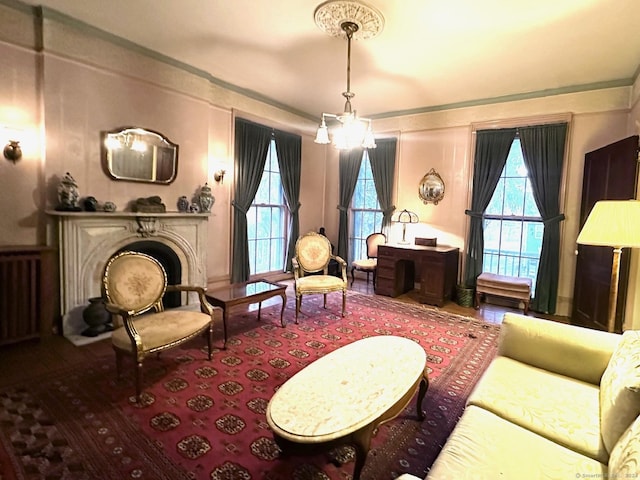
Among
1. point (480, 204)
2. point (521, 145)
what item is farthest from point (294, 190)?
point (521, 145)

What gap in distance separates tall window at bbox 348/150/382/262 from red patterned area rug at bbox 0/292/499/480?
3077 mm

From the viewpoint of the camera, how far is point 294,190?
5.88m

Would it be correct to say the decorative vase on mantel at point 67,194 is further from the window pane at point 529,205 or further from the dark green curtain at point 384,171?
the window pane at point 529,205

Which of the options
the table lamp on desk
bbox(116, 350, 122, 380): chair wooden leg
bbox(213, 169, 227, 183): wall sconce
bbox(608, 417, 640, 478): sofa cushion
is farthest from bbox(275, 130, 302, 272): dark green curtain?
bbox(608, 417, 640, 478): sofa cushion

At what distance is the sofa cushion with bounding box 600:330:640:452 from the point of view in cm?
121

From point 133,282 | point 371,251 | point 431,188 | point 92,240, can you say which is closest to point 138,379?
point 133,282

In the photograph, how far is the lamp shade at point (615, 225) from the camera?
1841 millimetres

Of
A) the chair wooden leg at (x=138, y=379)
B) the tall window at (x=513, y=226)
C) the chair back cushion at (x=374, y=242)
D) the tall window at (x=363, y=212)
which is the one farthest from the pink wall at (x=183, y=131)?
the chair wooden leg at (x=138, y=379)

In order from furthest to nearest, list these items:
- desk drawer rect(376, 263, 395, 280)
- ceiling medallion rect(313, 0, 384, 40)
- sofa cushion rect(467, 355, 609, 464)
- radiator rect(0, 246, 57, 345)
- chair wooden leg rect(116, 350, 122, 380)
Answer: desk drawer rect(376, 263, 395, 280) → radiator rect(0, 246, 57, 345) → ceiling medallion rect(313, 0, 384, 40) → chair wooden leg rect(116, 350, 122, 380) → sofa cushion rect(467, 355, 609, 464)

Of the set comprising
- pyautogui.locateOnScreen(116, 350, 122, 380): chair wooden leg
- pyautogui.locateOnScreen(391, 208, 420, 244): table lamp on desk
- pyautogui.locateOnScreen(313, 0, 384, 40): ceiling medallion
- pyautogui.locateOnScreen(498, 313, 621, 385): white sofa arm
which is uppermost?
pyautogui.locateOnScreen(313, 0, 384, 40): ceiling medallion

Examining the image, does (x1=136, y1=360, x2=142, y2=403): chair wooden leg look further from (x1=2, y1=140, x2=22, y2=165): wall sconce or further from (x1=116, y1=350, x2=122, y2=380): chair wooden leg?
(x1=2, y1=140, x2=22, y2=165): wall sconce

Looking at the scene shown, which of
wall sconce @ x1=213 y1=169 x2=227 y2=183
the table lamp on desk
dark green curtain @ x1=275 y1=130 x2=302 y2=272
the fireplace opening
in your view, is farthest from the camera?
dark green curtain @ x1=275 y1=130 x2=302 y2=272

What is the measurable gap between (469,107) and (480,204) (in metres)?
1.43

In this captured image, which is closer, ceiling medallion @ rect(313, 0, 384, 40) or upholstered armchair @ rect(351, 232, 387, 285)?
ceiling medallion @ rect(313, 0, 384, 40)
